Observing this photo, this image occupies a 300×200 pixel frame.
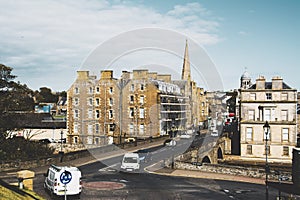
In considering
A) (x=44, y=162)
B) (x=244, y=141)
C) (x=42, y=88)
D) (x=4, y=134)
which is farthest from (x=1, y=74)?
(x=42, y=88)

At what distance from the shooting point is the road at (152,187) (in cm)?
2253

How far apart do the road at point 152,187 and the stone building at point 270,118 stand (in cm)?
3163

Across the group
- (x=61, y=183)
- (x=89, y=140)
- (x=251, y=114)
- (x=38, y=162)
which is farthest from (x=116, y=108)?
(x=61, y=183)

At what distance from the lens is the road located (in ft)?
73.9

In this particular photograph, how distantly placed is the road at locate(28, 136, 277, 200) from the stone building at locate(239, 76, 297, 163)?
31.6 m

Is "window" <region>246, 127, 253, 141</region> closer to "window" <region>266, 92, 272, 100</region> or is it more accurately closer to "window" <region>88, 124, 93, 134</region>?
"window" <region>266, 92, 272, 100</region>

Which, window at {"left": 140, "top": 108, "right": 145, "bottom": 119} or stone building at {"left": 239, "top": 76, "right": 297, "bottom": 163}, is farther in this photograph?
window at {"left": 140, "top": 108, "right": 145, "bottom": 119}

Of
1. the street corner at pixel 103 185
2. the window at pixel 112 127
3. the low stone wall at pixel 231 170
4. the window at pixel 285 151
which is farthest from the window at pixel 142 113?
the street corner at pixel 103 185

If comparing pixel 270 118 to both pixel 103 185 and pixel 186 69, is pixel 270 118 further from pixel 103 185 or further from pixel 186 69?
pixel 186 69

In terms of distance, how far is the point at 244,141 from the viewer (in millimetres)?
59969

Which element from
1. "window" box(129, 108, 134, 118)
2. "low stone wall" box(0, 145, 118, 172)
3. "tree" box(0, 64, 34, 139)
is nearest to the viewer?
"low stone wall" box(0, 145, 118, 172)

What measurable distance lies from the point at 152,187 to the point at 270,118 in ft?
124

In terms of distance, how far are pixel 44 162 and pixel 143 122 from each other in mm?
36648

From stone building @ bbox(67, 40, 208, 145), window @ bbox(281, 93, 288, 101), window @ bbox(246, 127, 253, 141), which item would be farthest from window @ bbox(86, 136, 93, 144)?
window @ bbox(281, 93, 288, 101)
